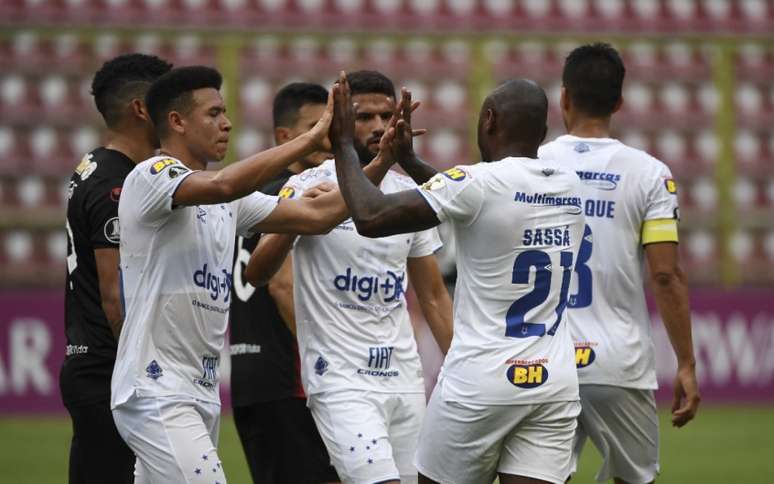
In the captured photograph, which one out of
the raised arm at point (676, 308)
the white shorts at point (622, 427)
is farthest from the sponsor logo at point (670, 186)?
the white shorts at point (622, 427)

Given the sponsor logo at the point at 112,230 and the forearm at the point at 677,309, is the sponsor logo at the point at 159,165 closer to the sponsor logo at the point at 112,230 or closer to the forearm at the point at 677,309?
the sponsor logo at the point at 112,230

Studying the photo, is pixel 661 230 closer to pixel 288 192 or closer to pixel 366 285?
pixel 366 285

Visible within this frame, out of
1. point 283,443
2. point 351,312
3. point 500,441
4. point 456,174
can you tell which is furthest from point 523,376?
point 283,443

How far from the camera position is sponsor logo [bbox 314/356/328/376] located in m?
6.48

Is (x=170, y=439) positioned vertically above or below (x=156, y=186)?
below

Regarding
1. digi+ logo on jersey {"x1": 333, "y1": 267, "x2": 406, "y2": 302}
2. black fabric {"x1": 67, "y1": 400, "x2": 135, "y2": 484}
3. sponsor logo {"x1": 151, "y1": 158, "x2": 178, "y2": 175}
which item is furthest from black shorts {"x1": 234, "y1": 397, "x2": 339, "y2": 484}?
sponsor logo {"x1": 151, "y1": 158, "x2": 178, "y2": 175}

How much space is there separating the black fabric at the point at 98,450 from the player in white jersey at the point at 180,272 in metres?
0.50

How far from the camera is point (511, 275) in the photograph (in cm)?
552

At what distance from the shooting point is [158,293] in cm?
569

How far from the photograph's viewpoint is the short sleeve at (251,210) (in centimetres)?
605

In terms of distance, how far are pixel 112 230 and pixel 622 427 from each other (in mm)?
2641

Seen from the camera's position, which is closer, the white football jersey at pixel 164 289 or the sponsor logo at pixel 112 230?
the white football jersey at pixel 164 289

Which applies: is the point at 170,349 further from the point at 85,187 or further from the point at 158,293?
the point at 85,187

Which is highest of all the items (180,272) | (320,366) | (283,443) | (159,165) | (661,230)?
(159,165)
